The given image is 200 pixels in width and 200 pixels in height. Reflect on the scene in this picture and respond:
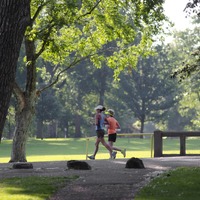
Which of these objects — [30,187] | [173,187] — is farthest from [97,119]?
[173,187]

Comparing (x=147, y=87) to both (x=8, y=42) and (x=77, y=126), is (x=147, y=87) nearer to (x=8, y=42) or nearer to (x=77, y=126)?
(x=77, y=126)

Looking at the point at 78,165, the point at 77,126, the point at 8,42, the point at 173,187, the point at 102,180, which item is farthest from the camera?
the point at 77,126

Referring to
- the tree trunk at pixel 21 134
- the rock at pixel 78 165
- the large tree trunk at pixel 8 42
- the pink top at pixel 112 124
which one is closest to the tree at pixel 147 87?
the tree trunk at pixel 21 134

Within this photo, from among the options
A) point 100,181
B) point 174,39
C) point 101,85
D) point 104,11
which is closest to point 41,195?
point 100,181

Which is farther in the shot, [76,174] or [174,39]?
[174,39]

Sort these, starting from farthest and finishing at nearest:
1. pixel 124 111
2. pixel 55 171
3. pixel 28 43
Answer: pixel 124 111
pixel 28 43
pixel 55 171

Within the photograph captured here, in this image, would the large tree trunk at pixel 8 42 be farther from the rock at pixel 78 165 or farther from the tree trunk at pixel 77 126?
the tree trunk at pixel 77 126

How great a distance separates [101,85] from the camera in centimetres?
8444

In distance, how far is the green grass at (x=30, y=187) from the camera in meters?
11.5

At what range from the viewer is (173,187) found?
41.0 ft

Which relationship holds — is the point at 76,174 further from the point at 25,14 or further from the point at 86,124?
the point at 86,124

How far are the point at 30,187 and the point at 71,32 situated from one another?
16.5 m

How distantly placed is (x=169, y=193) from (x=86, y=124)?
276ft

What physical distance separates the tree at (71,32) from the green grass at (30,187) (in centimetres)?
1001
